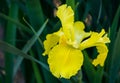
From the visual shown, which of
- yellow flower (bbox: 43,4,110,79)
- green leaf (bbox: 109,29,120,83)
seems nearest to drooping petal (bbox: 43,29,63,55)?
yellow flower (bbox: 43,4,110,79)

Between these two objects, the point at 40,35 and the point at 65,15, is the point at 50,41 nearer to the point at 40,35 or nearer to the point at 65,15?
the point at 65,15

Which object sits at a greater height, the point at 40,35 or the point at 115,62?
the point at 40,35

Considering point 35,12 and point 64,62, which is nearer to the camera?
point 64,62

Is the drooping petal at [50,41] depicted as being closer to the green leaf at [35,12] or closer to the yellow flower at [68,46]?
the yellow flower at [68,46]

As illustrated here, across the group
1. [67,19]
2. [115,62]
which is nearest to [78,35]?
[67,19]

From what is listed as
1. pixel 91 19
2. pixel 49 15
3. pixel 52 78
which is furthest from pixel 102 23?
pixel 52 78

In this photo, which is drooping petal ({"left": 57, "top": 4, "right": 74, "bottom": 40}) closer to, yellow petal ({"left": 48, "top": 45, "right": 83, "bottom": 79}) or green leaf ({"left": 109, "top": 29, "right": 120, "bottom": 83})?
yellow petal ({"left": 48, "top": 45, "right": 83, "bottom": 79})

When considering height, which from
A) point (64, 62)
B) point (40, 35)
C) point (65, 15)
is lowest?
point (64, 62)
